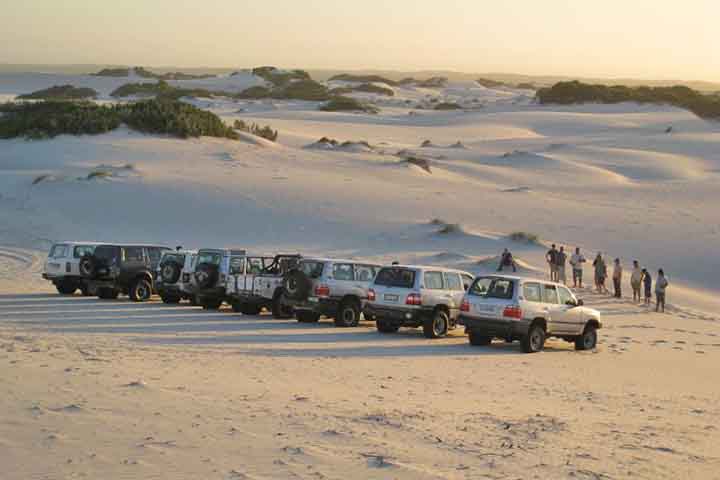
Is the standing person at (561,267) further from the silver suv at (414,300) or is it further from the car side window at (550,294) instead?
the car side window at (550,294)

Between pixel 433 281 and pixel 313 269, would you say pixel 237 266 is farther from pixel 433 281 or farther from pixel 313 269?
pixel 433 281

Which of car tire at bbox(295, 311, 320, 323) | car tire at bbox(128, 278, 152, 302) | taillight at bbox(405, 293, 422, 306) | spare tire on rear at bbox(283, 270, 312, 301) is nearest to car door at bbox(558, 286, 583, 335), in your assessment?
taillight at bbox(405, 293, 422, 306)

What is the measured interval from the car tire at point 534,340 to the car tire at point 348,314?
4.04 meters

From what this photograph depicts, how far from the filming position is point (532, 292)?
21.3 meters

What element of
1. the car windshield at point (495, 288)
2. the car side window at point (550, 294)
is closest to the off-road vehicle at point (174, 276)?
the car windshield at point (495, 288)

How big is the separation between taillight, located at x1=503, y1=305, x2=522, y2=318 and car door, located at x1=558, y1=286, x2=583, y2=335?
1.38m

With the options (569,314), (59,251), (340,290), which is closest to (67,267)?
(59,251)

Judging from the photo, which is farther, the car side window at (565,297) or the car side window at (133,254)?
the car side window at (133,254)

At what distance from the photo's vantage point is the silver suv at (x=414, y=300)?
22.4 metres

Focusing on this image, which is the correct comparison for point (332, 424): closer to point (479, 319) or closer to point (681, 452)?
point (681, 452)

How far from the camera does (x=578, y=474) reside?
10594mm

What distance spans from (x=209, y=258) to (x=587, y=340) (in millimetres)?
8514

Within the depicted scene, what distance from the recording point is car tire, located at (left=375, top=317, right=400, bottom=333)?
74.7ft

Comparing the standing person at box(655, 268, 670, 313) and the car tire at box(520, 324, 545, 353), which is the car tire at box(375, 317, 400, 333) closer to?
the car tire at box(520, 324, 545, 353)
